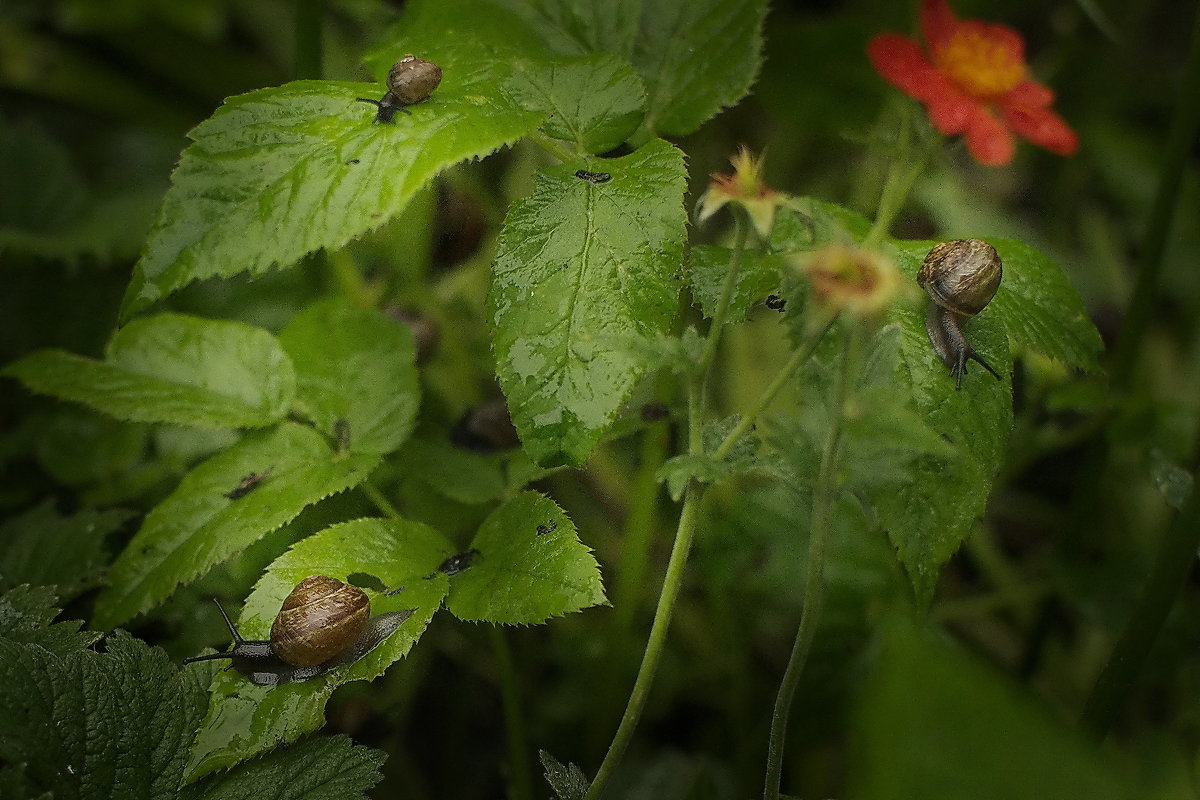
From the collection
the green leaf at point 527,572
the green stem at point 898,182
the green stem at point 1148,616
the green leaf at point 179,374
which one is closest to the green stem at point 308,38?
the green leaf at point 179,374

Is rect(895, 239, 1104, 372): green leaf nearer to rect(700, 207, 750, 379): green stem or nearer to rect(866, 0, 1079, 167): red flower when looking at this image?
rect(866, 0, 1079, 167): red flower

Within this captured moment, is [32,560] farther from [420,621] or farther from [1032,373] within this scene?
[1032,373]

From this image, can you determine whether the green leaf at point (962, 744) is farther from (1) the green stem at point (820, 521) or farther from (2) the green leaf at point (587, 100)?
(2) the green leaf at point (587, 100)

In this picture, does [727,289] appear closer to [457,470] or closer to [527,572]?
[527,572]

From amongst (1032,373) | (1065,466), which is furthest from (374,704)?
(1065,466)

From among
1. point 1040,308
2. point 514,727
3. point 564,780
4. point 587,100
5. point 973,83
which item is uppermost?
point 587,100

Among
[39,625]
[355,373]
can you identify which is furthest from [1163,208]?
[39,625]
